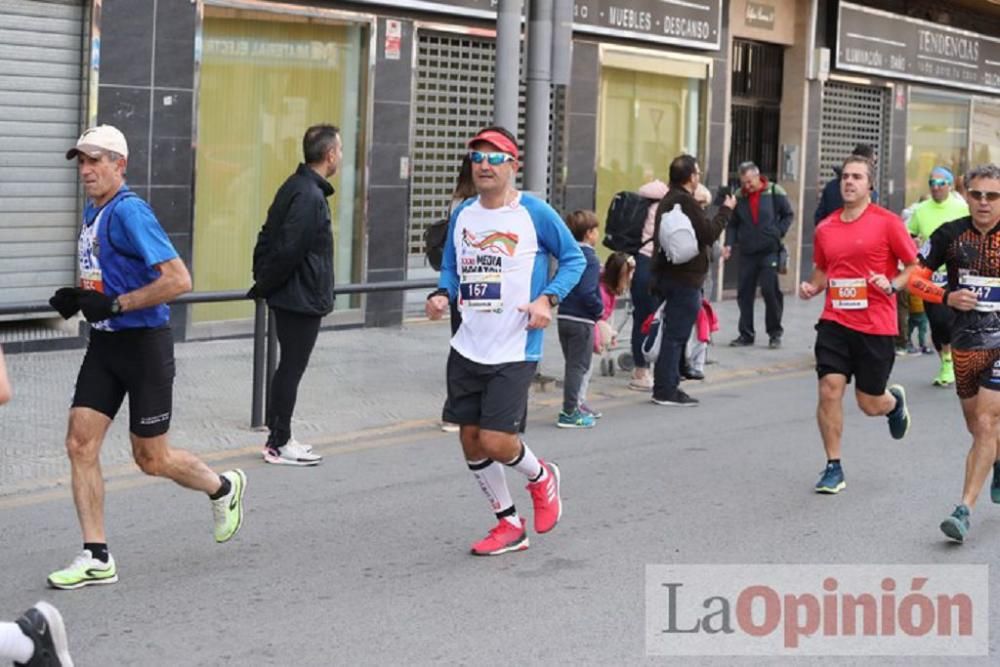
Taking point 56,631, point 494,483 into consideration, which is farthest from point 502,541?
point 56,631

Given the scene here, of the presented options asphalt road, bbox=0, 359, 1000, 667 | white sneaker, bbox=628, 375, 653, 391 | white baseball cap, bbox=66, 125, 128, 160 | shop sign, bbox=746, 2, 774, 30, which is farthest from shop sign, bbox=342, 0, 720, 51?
white baseball cap, bbox=66, 125, 128, 160

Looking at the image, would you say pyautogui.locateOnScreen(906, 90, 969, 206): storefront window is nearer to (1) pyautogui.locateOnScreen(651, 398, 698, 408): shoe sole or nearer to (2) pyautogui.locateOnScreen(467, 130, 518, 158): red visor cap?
(1) pyautogui.locateOnScreen(651, 398, 698, 408): shoe sole

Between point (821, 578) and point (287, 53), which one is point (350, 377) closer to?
point (287, 53)

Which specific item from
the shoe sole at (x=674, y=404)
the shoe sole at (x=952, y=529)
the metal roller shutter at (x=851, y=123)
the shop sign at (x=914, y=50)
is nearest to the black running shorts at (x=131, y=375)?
the shoe sole at (x=952, y=529)

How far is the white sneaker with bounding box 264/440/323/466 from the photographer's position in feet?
31.6

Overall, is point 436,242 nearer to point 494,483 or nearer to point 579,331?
point 579,331

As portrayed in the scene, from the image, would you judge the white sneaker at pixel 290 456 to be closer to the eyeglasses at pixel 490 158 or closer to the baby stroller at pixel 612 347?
the baby stroller at pixel 612 347

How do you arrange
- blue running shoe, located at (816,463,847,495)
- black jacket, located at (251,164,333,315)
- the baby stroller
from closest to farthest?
blue running shoe, located at (816,463,847,495)
black jacket, located at (251,164,333,315)
the baby stroller

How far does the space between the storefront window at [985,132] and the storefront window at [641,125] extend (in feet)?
30.4

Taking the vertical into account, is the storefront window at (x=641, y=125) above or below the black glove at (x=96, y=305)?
above

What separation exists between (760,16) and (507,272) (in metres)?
14.6

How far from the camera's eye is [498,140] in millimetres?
7289

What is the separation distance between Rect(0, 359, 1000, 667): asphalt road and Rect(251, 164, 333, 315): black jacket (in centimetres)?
95

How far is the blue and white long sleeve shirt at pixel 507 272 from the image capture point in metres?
7.36
